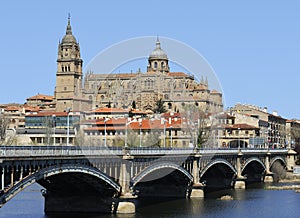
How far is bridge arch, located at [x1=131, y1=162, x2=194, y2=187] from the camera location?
214ft

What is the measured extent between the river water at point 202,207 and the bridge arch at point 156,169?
280cm

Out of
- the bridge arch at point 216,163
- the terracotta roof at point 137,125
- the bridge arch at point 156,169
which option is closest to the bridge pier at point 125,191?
the bridge arch at point 156,169

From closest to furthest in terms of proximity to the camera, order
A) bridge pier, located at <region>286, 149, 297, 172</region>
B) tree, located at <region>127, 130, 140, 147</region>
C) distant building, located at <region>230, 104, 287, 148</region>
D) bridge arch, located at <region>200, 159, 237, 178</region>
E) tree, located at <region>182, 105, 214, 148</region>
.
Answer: bridge arch, located at <region>200, 159, 237, 178</region> → tree, located at <region>127, 130, 140, 147</region> → bridge pier, located at <region>286, 149, 297, 172</region> → tree, located at <region>182, 105, 214, 148</region> → distant building, located at <region>230, 104, 287, 148</region>

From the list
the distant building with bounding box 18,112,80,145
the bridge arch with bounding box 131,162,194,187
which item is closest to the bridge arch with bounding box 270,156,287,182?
the bridge arch with bounding box 131,162,194,187

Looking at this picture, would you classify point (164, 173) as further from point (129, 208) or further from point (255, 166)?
point (255, 166)

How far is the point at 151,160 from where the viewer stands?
69625mm

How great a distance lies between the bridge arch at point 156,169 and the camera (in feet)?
214

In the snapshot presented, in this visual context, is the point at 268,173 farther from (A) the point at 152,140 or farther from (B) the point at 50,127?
(B) the point at 50,127

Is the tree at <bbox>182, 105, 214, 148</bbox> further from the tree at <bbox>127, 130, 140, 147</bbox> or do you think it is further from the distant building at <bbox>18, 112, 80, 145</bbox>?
the distant building at <bbox>18, 112, 80, 145</bbox>

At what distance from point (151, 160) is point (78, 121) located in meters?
98.6

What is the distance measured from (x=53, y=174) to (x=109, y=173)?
1129 cm

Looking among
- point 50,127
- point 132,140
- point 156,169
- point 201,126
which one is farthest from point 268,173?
point 50,127

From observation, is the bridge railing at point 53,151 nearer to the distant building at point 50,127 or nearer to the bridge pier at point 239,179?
the bridge pier at point 239,179

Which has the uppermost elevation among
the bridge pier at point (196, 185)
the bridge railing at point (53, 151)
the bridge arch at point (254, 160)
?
the bridge arch at point (254, 160)
